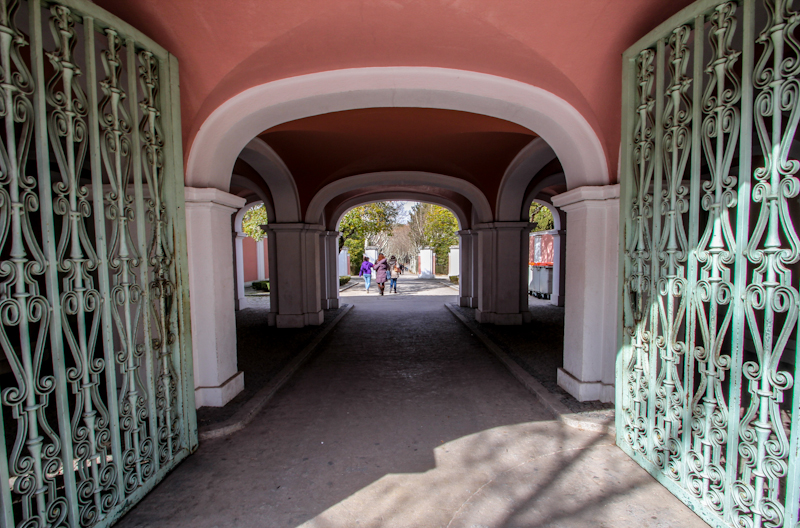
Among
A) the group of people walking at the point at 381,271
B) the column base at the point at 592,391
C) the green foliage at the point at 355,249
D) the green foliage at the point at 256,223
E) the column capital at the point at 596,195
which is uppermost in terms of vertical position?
the green foliage at the point at 256,223

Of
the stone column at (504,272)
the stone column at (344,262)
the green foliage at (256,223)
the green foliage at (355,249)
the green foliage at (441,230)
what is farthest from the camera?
the green foliage at (441,230)

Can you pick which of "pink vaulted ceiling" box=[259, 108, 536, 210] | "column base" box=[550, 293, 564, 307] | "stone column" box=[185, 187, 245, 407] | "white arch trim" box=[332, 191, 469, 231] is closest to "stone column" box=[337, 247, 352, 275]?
"white arch trim" box=[332, 191, 469, 231]

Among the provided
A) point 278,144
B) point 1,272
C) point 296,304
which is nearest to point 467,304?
point 296,304

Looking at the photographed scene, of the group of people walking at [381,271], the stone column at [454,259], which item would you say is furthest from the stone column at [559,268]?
the stone column at [454,259]

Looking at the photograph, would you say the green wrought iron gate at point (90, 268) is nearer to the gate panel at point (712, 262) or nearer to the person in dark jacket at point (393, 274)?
the gate panel at point (712, 262)

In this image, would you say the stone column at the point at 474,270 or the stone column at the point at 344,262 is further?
the stone column at the point at 344,262

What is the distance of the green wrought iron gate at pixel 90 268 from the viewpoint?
1853 millimetres

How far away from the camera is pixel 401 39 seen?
3.08m

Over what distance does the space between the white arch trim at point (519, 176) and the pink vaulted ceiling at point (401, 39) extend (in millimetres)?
2237

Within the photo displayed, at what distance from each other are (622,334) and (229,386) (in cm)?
354

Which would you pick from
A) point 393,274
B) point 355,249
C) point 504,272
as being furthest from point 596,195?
point 355,249

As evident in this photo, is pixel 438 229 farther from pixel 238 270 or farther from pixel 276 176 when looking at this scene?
pixel 276 176

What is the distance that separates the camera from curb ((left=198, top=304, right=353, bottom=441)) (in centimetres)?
329

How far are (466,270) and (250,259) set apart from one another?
14730 mm
